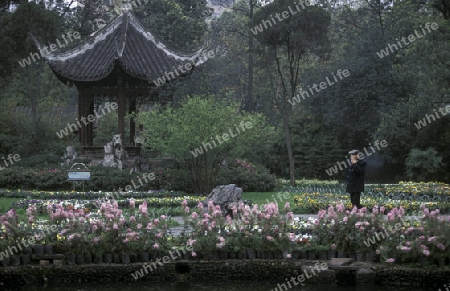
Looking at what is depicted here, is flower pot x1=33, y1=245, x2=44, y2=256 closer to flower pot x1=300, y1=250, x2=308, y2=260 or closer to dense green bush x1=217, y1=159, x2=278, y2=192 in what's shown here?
flower pot x1=300, y1=250, x2=308, y2=260

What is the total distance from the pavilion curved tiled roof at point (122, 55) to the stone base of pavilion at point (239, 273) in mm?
15693

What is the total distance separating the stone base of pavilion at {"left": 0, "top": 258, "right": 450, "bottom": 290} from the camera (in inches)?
397

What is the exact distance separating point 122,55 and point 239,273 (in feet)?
57.0

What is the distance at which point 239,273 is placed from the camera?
10531 mm

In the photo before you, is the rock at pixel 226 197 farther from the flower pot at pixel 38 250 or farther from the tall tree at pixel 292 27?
the tall tree at pixel 292 27

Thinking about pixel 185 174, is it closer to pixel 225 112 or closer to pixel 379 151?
pixel 225 112

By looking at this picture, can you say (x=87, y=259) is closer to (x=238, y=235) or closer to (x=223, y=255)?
(x=223, y=255)

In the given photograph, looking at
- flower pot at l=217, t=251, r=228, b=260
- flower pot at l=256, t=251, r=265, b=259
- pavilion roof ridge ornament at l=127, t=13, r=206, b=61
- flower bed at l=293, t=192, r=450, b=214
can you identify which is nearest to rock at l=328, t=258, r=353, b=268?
flower pot at l=256, t=251, r=265, b=259

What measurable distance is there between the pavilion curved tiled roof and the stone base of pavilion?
51.5 feet

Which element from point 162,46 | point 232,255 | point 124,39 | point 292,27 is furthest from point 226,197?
point 292,27

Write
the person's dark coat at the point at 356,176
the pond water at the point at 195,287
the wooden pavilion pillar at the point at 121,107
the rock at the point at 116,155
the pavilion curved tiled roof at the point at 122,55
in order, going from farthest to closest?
1. the pavilion curved tiled roof at the point at 122,55
2. the wooden pavilion pillar at the point at 121,107
3. the rock at the point at 116,155
4. the person's dark coat at the point at 356,176
5. the pond water at the point at 195,287

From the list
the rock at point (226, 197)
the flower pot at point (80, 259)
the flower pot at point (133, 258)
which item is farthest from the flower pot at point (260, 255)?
the rock at point (226, 197)

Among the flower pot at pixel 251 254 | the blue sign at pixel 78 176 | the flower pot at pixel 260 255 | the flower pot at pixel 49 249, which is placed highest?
the blue sign at pixel 78 176

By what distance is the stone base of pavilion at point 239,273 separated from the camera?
1009 cm
